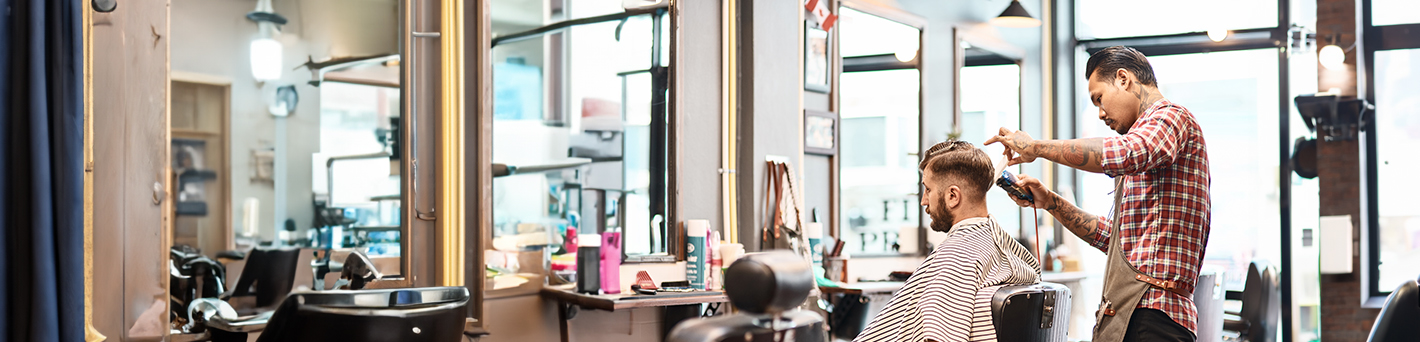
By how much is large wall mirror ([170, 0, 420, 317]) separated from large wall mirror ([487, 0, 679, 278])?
32 cm

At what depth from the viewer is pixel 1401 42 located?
5348mm

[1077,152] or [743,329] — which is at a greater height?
[1077,152]

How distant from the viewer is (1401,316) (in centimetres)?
211

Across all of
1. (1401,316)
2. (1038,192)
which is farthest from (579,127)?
(1401,316)

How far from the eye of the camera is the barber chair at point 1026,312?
1877mm

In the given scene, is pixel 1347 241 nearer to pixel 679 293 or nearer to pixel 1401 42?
pixel 1401 42

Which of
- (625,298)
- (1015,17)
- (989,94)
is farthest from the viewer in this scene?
(989,94)

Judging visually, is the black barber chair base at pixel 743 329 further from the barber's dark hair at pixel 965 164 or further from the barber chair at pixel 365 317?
the barber chair at pixel 365 317

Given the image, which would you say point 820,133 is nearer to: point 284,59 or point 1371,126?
point 284,59

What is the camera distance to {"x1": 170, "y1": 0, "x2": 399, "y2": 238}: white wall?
2471 mm

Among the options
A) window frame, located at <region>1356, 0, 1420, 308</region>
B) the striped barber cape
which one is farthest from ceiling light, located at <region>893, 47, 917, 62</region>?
window frame, located at <region>1356, 0, 1420, 308</region>

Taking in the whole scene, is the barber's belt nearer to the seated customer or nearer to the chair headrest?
the seated customer

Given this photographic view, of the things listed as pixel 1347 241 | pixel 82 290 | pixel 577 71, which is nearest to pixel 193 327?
pixel 82 290

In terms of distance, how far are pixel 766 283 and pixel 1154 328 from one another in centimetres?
110
